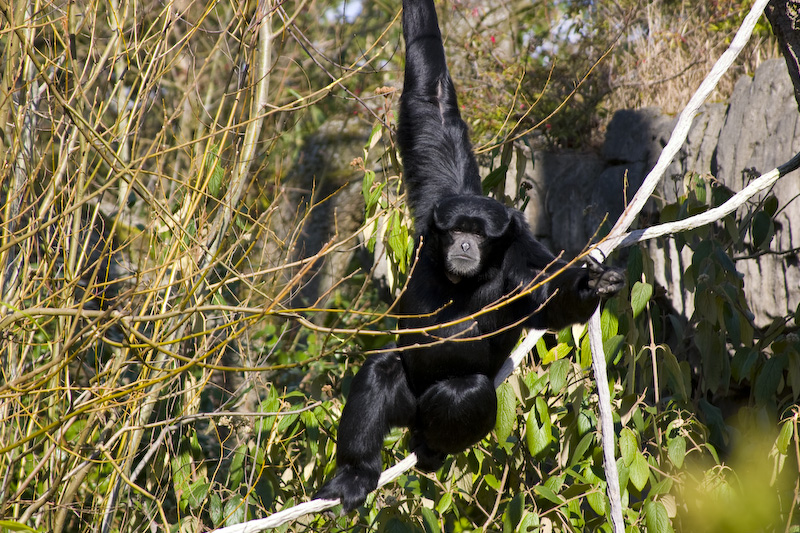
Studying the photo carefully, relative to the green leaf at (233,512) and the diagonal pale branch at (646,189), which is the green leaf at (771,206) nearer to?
the diagonal pale branch at (646,189)

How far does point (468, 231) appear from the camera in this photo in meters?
4.06

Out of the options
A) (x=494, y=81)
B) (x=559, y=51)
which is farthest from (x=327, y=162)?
(x=559, y=51)

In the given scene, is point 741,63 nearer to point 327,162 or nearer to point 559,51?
point 559,51

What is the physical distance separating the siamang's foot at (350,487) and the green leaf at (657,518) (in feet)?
5.42

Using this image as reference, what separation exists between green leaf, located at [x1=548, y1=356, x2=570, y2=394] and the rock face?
1.30 metres

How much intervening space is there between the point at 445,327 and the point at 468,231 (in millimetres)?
585

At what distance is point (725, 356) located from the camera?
17.9 ft

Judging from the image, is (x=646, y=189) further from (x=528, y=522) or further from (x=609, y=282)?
(x=528, y=522)

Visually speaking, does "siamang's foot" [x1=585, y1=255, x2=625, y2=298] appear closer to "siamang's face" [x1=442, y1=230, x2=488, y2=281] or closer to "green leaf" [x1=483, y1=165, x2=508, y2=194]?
"siamang's face" [x1=442, y1=230, x2=488, y2=281]

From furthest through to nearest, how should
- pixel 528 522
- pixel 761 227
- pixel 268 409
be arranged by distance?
1. pixel 761 227
2. pixel 268 409
3. pixel 528 522

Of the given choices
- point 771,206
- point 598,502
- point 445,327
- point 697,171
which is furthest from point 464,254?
point 697,171

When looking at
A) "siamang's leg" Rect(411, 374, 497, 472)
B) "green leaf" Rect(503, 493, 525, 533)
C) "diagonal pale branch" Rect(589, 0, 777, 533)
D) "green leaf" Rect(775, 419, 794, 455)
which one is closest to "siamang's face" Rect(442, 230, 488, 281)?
"siamang's leg" Rect(411, 374, 497, 472)

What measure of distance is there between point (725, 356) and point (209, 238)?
390cm

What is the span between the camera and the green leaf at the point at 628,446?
442 cm
